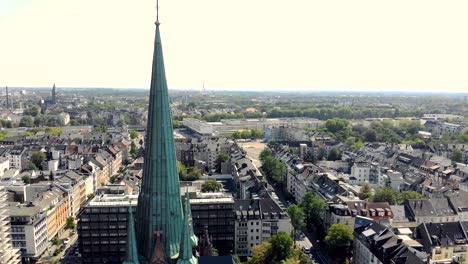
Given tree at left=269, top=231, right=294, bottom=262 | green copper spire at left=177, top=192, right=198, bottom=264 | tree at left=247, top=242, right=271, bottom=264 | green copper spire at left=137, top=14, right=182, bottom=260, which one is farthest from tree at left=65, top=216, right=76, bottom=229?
green copper spire at left=177, top=192, right=198, bottom=264

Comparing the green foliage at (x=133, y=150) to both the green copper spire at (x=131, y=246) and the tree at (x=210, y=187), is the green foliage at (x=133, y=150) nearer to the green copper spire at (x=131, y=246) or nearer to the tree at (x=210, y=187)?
the tree at (x=210, y=187)

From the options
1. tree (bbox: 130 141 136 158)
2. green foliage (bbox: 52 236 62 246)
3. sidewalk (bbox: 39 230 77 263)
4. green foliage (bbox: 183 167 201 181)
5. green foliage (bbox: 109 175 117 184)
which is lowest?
sidewalk (bbox: 39 230 77 263)

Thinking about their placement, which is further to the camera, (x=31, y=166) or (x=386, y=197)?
→ (x=31, y=166)

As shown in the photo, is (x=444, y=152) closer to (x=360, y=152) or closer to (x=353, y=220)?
(x=360, y=152)

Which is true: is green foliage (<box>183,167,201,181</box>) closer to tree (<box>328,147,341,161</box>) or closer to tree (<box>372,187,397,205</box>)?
tree (<box>372,187,397,205</box>)

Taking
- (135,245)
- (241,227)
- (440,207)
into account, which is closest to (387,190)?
(440,207)

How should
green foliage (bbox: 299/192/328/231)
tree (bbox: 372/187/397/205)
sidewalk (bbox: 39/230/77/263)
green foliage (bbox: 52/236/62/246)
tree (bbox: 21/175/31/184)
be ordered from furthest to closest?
tree (bbox: 21/175/31/184)
tree (bbox: 372/187/397/205)
green foliage (bbox: 299/192/328/231)
green foliage (bbox: 52/236/62/246)
sidewalk (bbox: 39/230/77/263)

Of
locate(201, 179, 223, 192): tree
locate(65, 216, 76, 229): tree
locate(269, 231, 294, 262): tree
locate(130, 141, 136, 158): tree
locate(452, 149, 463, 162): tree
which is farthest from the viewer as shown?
locate(130, 141, 136, 158): tree

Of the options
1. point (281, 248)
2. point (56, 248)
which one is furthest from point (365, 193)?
point (56, 248)

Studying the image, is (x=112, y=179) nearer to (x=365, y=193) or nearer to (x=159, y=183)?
(x=365, y=193)
